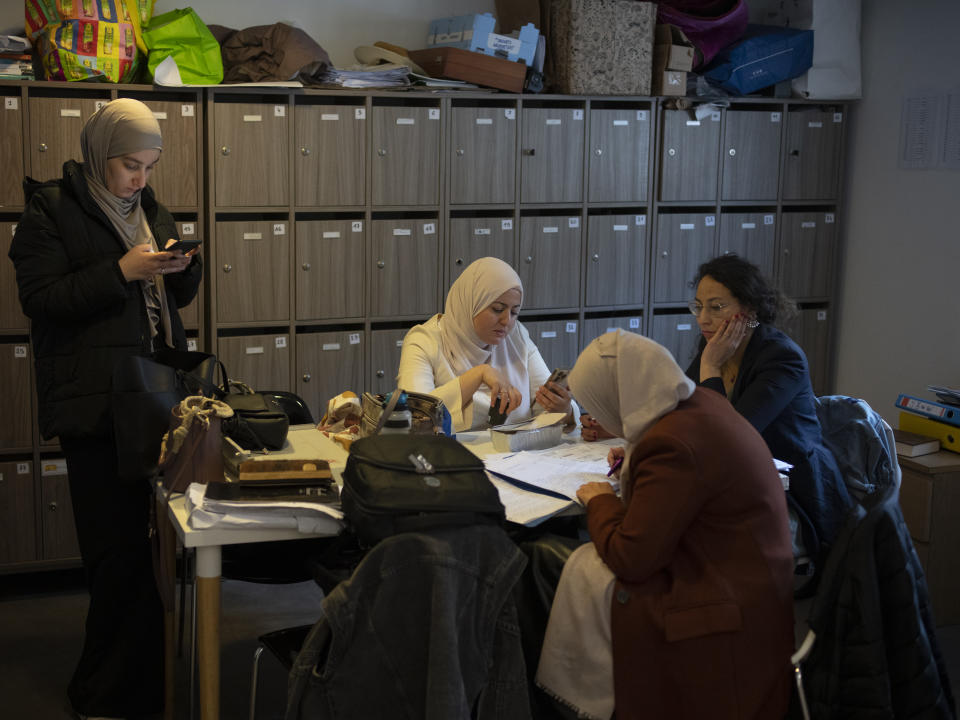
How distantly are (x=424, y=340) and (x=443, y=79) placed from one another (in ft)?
4.88

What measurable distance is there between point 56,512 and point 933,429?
3403 millimetres

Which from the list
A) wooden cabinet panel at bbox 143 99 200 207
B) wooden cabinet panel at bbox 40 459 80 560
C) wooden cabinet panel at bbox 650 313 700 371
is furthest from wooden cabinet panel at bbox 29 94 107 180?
wooden cabinet panel at bbox 650 313 700 371

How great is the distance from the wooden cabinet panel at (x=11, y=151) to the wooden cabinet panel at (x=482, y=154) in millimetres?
1675

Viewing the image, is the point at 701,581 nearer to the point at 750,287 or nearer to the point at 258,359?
the point at 750,287

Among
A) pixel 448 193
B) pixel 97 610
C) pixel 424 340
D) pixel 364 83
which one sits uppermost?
pixel 364 83

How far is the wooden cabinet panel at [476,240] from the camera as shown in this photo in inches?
179

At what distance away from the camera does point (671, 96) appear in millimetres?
4785

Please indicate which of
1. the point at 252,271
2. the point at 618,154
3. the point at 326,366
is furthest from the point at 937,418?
the point at 252,271

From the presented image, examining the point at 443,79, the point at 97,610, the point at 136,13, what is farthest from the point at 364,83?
the point at 97,610

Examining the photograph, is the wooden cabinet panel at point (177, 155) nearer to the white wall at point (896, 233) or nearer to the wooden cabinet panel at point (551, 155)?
→ the wooden cabinet panel at point (551, 155)

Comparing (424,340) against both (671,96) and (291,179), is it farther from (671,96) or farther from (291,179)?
(671,96)

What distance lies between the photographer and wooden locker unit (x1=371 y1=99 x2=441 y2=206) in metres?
4.34

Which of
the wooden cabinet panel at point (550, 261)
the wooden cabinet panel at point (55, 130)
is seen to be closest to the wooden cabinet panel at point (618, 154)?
the wooden cabinet panel at point (550, 261)

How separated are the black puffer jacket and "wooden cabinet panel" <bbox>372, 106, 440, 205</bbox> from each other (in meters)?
1.57
